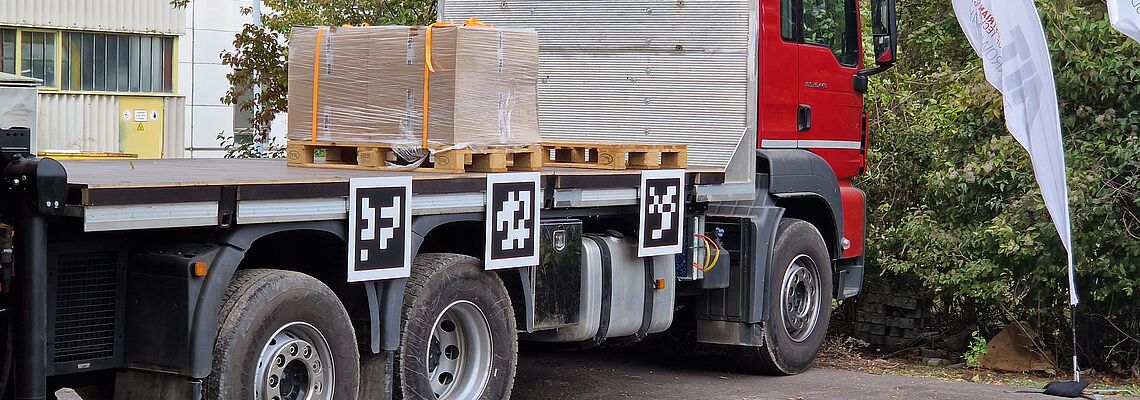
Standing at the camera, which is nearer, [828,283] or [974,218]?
[828,283]

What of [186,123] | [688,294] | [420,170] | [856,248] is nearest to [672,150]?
[688,294]

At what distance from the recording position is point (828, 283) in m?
10.4

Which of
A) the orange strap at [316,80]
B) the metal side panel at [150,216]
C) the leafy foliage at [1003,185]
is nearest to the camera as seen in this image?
the metal side panel at [150,216]

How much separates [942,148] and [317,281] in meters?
6.94

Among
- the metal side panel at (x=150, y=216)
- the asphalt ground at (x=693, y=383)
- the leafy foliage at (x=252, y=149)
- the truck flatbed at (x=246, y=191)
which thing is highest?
the leafy foliage at (x=252, y=149)

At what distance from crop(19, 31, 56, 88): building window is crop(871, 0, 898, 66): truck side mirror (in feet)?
79.5

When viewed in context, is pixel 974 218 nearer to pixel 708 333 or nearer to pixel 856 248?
pixel 856 248

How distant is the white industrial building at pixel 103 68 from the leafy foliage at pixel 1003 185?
805 inches

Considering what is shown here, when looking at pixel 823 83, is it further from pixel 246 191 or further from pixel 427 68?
pixel 246 191

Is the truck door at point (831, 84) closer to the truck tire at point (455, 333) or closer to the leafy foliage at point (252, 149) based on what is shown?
the truck tire at point (455, 333)

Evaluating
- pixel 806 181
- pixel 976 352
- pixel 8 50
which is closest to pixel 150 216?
pixel 806 181

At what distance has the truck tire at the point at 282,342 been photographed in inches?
231

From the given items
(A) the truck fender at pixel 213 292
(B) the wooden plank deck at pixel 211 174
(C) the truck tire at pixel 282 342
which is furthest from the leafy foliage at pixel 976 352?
(A) the truck fender at pixel 213 292

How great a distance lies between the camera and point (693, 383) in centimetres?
957
